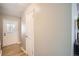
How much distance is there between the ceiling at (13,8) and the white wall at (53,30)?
0.69ft

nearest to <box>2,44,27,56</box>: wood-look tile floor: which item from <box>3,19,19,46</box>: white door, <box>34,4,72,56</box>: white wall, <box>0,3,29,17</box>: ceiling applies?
<box>3,19,19,46</box>: white door

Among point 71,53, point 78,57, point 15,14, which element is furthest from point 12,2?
point 78,57

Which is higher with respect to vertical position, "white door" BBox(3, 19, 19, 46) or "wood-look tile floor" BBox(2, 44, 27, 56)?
"white door" BBox(3, 19, 19, 46)

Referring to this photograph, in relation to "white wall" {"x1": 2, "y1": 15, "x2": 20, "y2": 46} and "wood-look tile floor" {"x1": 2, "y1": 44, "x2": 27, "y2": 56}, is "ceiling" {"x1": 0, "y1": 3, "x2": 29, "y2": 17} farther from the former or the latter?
"wood-look tile floor" {"x1": 2, "y1": 44, "x2": 27, "y2": 56}

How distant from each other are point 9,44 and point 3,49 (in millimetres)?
108

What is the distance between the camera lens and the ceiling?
4.76ft

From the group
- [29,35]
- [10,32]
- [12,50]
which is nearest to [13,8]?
[10,32]

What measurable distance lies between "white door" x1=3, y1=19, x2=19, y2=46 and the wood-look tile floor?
0.19ft

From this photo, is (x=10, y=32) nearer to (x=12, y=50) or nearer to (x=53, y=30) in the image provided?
(x=12, y=50)

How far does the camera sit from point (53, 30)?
1.49 m

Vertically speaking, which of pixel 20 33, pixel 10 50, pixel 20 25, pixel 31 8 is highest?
pixel 31 8

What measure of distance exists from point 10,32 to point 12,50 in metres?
0.26

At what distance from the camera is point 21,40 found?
150 cm

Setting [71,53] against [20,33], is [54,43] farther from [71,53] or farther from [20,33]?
[20,33]
